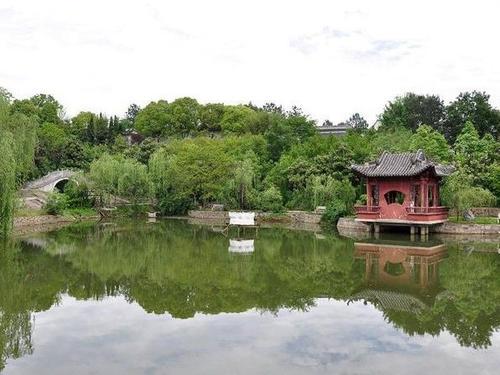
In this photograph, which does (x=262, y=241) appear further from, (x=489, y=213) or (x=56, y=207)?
(x=56, y=207)

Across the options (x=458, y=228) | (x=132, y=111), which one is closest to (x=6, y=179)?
(x=458, y=228)

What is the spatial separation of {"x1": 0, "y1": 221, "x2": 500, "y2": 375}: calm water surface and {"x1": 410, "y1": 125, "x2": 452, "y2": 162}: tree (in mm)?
13700

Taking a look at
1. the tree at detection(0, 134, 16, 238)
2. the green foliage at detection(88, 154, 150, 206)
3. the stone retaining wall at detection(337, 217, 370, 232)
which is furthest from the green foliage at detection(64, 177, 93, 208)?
the stone retaining wall at detection(337, 217, 370, 232)

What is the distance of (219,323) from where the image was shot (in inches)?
339

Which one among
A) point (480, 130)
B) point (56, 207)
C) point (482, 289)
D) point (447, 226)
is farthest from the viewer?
point (480, 130)

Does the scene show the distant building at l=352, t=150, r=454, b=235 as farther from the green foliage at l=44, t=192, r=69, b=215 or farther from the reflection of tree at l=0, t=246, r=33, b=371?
the green foliage at l=44, t=192, r=69, b=215

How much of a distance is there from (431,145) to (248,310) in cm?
2451

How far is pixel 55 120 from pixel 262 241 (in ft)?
122

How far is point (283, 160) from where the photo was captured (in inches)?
1348

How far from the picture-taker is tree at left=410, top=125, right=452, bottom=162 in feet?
101

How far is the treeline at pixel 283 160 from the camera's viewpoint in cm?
2712

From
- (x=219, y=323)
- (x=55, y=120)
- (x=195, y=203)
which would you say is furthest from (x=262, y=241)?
(x=55, y=120)

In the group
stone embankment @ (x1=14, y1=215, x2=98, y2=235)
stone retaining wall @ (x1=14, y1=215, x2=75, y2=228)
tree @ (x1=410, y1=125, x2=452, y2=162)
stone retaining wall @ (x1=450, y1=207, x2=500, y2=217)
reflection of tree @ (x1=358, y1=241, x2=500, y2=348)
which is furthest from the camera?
tree @ (x1=410, y1=125, x2=452, y2=162)

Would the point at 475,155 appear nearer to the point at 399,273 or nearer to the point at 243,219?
the point at 243,219
